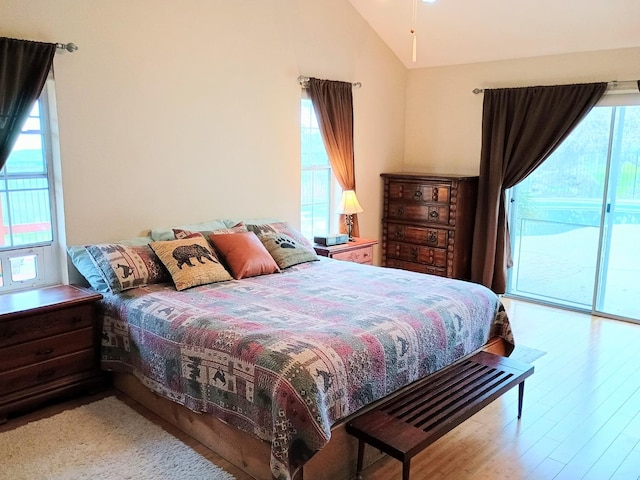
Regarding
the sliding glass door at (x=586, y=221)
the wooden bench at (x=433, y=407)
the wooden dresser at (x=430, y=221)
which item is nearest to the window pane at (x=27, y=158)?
the wooden bench at (x=433, y=407)

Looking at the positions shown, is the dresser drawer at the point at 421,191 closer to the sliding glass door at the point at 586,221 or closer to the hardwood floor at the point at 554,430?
the sliding glass door at the point at 586,221

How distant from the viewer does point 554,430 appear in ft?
9.52

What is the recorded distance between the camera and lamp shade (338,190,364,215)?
16.5ft

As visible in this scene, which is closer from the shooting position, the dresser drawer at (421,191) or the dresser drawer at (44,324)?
the dresser drawer at (44,324)

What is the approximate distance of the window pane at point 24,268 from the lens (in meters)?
3.36

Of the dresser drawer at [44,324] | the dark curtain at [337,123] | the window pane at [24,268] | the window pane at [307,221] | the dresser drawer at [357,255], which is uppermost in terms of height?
the dark curtain at [337,123]

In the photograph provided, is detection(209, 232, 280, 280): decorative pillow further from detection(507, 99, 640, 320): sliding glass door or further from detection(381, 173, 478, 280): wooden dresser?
detection(507, 99, 640, 320): sliding glass door

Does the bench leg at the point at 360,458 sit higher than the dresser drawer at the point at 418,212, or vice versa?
the dresser drawer at the point at 418,212

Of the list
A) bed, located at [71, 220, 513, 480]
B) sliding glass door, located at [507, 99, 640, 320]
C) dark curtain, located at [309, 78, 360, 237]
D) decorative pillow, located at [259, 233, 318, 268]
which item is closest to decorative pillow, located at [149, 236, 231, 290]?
bed, located at [71, 220, 513, 480]

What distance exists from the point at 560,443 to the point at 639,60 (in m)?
3.24

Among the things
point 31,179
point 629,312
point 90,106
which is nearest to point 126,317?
point 31,179

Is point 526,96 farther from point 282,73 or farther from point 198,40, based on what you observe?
point 198,40

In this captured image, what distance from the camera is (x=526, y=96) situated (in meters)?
4.88

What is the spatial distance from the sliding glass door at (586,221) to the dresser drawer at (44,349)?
404cm
